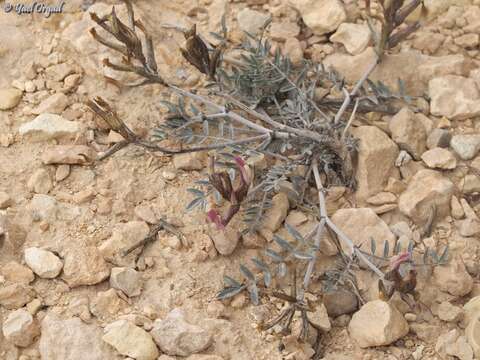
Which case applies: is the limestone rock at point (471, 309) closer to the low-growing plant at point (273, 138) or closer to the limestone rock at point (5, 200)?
the low-growing plant at point (273, 138)

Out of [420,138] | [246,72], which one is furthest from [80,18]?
[420,138]

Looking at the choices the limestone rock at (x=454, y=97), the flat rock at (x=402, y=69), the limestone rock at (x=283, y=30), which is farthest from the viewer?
the limestone rock at (x=283, y=30)

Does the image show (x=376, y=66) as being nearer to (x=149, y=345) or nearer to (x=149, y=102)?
(x=149, y=102)

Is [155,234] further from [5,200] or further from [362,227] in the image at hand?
[362,227]

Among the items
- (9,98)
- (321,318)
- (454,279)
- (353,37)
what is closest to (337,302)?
(321,318)

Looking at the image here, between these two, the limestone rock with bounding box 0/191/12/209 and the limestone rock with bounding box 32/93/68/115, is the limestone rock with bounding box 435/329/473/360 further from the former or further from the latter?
the limestone rock with bounding box 32/93/68/115
